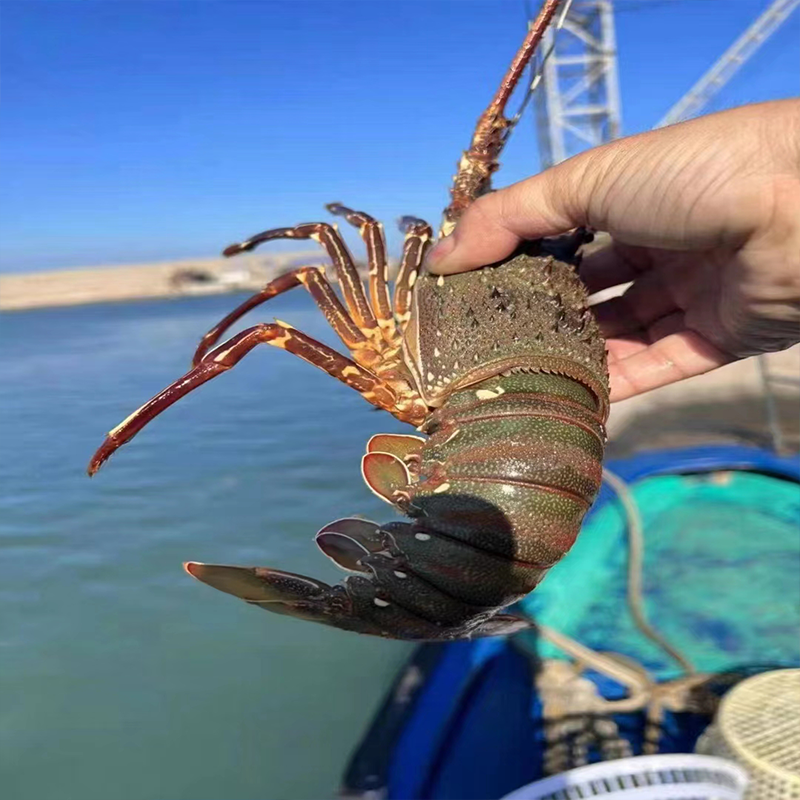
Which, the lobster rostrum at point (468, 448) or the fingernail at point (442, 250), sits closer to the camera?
the lobster rostrum at point (468, 448)

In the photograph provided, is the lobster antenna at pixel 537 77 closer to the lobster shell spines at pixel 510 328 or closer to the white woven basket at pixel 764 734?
the lobster shell spines at pixel 510 328

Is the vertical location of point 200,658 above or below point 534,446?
below

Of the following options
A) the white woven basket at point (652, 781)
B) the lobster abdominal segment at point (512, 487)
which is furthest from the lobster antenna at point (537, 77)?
the white woven basket at point (652, 781)

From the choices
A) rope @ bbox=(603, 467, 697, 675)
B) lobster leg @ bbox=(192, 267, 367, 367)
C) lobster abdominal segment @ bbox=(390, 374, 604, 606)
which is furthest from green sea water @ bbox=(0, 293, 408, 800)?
lobster leg @ bbox=(192, 267, 367, 367)

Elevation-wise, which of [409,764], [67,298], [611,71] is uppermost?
[611,71]

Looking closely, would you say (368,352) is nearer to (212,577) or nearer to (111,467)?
(212,577)

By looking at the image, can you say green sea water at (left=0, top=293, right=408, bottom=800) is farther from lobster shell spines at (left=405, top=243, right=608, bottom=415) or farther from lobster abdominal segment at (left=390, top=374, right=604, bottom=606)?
lobster shell spines at (left=405, top=243, right=608, bottom=415)

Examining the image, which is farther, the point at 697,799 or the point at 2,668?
the point at 2,668

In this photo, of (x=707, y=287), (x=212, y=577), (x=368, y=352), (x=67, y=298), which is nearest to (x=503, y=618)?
(x=212, y=577)
